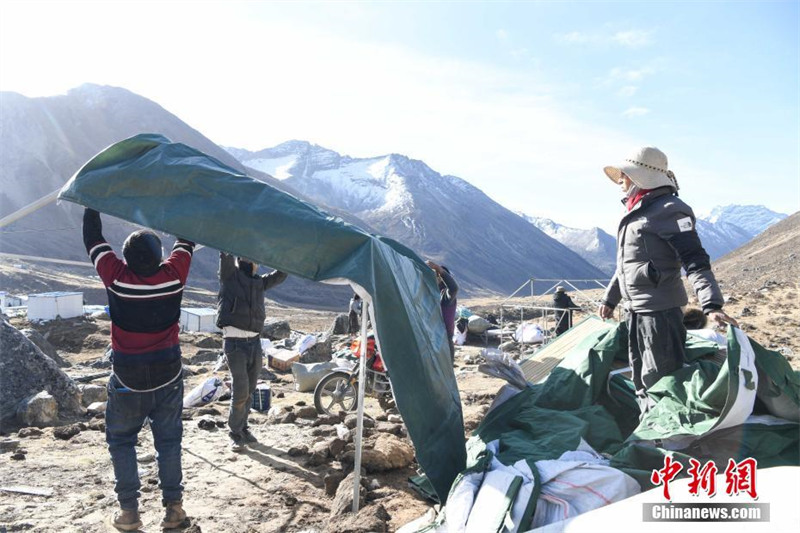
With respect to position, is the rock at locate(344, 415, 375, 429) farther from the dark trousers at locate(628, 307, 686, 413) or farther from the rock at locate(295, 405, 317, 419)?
the dark trousers at locate(628, 307, 686, 413)

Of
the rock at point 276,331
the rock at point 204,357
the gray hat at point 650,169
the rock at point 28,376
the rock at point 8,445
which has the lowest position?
the rock at point 204,357

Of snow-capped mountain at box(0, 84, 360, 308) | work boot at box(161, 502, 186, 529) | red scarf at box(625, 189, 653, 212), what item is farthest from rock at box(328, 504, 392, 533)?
snow-capped mountain at box(0, 84, 360, 308)

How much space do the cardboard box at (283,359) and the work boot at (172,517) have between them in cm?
650

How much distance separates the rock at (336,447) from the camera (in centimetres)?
462

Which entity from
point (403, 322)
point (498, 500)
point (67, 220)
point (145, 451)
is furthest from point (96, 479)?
point (67, 220)

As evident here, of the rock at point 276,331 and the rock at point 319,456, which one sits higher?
the rock at point 319,456

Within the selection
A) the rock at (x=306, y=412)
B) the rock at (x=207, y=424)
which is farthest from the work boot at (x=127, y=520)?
A: the rock at (x=306, y=412)

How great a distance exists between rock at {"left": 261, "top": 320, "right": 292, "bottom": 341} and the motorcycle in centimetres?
896

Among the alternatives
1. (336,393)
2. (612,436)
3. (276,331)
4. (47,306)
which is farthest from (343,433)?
(47,306)

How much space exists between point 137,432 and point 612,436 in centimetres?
307

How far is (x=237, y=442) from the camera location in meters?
5.09

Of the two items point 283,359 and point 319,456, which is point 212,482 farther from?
point 283,359

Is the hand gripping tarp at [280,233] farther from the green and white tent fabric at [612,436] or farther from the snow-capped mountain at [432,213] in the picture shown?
Result: the snow-capped mountain at [432,213]

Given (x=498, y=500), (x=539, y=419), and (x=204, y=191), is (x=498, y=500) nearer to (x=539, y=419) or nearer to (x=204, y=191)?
(x=539, y=419)
